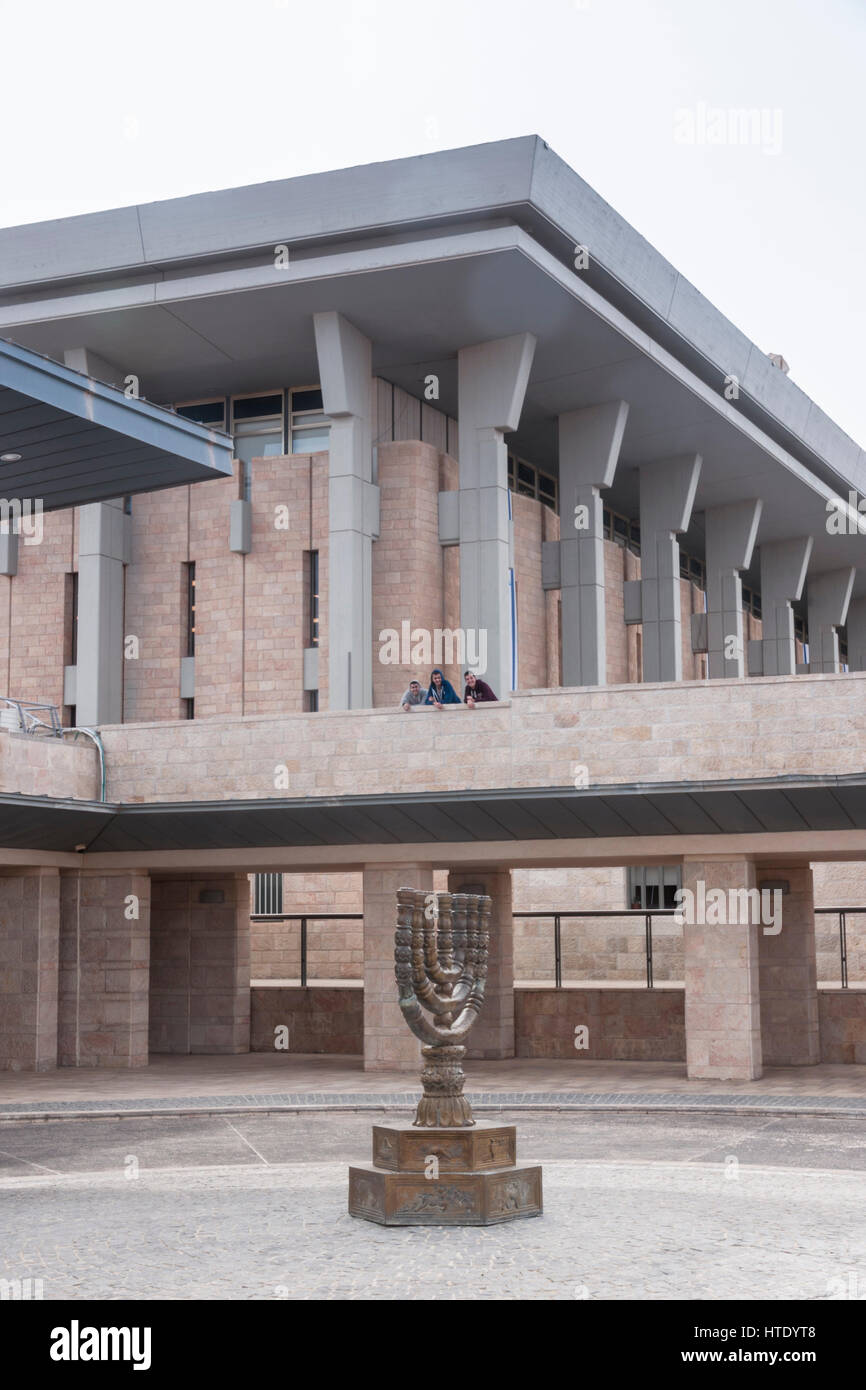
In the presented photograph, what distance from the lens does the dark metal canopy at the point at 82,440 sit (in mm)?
15961

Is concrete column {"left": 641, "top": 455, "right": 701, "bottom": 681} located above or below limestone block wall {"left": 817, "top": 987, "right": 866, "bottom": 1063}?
above

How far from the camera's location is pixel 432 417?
118 ft

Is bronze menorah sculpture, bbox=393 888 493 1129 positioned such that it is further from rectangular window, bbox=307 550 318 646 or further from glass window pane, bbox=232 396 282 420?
glass window pane, bbox=232 396 282 420

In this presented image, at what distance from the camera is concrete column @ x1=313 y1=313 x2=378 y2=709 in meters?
30.7

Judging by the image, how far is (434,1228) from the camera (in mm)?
11523

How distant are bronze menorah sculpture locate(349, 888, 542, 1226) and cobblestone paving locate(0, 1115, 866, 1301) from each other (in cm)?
23

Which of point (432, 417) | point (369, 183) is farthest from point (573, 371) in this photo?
point (369, 183)

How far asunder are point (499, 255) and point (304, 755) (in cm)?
999

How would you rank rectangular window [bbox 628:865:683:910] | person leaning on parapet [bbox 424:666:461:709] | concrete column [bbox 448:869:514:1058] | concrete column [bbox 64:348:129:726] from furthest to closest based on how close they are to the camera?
1. rectangular window [bbox 628:865:683:910]
2. concrete column [bbox 64:348:129:726]
3. concrete column [bbox 448:869:514:1058]
4. person leaning on parapet [bbox 424:666:461:709]

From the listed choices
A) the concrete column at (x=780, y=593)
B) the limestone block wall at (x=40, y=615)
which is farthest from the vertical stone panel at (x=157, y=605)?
the concrete column at (x=780, y=593)

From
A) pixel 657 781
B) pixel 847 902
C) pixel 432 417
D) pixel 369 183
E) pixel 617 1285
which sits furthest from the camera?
pixel 432 417

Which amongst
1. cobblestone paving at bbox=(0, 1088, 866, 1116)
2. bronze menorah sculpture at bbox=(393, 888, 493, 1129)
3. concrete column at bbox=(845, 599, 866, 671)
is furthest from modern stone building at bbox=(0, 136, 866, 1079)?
concrete column at bbox=(845, 599, 866, 671)

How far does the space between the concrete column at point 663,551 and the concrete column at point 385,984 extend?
51.4ft
